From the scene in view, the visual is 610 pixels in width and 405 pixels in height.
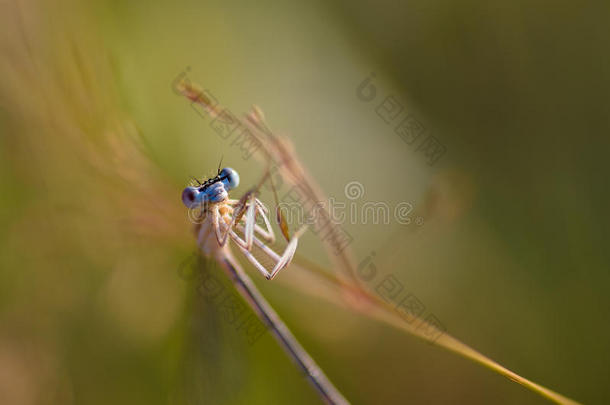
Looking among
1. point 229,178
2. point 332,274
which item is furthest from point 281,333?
point 229,178

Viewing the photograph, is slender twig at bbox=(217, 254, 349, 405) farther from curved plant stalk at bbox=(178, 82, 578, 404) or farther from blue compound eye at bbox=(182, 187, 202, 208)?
blue compound eye at bbox=(182, 187, 202, 208)

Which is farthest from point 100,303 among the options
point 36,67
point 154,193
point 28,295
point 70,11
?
point 70,11

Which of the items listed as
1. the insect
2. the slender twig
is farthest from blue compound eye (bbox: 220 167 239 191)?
the slender twig

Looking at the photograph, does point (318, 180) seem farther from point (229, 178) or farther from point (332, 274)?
point (229, 178)

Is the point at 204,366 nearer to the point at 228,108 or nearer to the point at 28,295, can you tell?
the point at 28,295

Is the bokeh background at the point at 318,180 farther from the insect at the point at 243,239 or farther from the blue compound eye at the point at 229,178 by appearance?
the blue compound eye at the point at 229,178

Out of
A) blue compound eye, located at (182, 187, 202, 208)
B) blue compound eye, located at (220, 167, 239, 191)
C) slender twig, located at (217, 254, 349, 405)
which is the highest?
blue compound eye, located at (182, 187, 202, 208)
